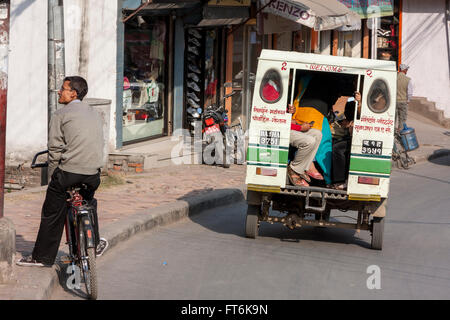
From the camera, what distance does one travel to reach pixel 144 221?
978cm

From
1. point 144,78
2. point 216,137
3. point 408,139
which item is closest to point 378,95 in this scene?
point 216,137

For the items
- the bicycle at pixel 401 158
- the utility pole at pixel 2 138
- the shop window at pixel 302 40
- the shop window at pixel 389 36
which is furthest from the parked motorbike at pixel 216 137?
the shop window at pixel 389 36

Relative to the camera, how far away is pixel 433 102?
26.0m

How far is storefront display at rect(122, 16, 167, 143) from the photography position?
16109 mm

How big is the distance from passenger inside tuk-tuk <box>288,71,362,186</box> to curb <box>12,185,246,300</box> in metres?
1.80

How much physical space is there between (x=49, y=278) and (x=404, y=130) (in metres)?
12.1

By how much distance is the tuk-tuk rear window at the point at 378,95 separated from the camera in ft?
29.8

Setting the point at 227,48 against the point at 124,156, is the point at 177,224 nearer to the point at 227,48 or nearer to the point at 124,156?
the point at 124,156

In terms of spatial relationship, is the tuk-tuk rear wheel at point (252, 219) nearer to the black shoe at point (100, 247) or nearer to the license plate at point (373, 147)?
the license plate at point (373, 147)

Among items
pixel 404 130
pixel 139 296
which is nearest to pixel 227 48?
pixel 404 130

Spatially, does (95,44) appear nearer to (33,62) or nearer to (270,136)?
(33,62)

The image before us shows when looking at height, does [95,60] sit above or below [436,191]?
above

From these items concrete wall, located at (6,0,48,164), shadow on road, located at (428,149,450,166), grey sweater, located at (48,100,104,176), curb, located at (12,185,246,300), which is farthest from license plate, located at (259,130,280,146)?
shadow on road, located at (428,149,450,166)

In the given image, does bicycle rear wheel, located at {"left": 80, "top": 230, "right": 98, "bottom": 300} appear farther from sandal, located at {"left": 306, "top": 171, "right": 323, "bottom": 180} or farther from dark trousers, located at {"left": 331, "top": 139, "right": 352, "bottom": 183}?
dark trousers, located at {"left": 331, "top": 139, "right": 352, "bottom": 183}
